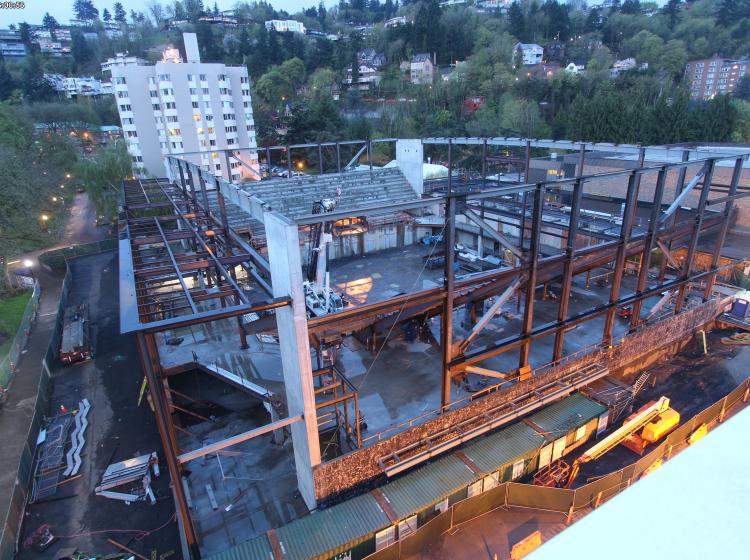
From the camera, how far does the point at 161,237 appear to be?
19797 millimetres

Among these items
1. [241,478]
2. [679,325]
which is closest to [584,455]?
[679,325]

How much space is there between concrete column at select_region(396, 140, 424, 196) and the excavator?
2278cm

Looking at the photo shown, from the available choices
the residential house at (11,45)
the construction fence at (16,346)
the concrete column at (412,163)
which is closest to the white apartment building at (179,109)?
the concrete column at (412,163)

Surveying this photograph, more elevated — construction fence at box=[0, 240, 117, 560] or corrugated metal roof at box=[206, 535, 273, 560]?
corrugated metal roof at box=[206, 535, 273, 560]

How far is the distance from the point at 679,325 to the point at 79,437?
86.9 ft

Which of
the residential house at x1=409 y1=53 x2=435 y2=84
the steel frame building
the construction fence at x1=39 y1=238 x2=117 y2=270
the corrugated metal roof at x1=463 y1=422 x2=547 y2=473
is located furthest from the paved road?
the residential house at x1=409 y1=53 x2=435 y2=84

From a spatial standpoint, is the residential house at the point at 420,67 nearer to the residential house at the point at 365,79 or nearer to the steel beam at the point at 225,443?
the residential house at the point at 365,79

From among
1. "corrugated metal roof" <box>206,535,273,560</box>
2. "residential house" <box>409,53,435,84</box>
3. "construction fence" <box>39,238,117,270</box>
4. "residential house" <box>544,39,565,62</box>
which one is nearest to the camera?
"corrugated metal roof" <box>206,535,273,560</box>

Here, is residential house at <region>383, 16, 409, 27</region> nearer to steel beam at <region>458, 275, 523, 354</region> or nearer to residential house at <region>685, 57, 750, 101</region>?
residential house at <region>685, 57, 750, 101</region>

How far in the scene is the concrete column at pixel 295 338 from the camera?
32.9 feet

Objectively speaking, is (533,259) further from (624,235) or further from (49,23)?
(49,23)

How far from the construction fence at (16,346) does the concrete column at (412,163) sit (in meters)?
27.4

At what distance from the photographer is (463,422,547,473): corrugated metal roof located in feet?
44.2

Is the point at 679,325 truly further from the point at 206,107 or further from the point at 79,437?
the point at 206,107
